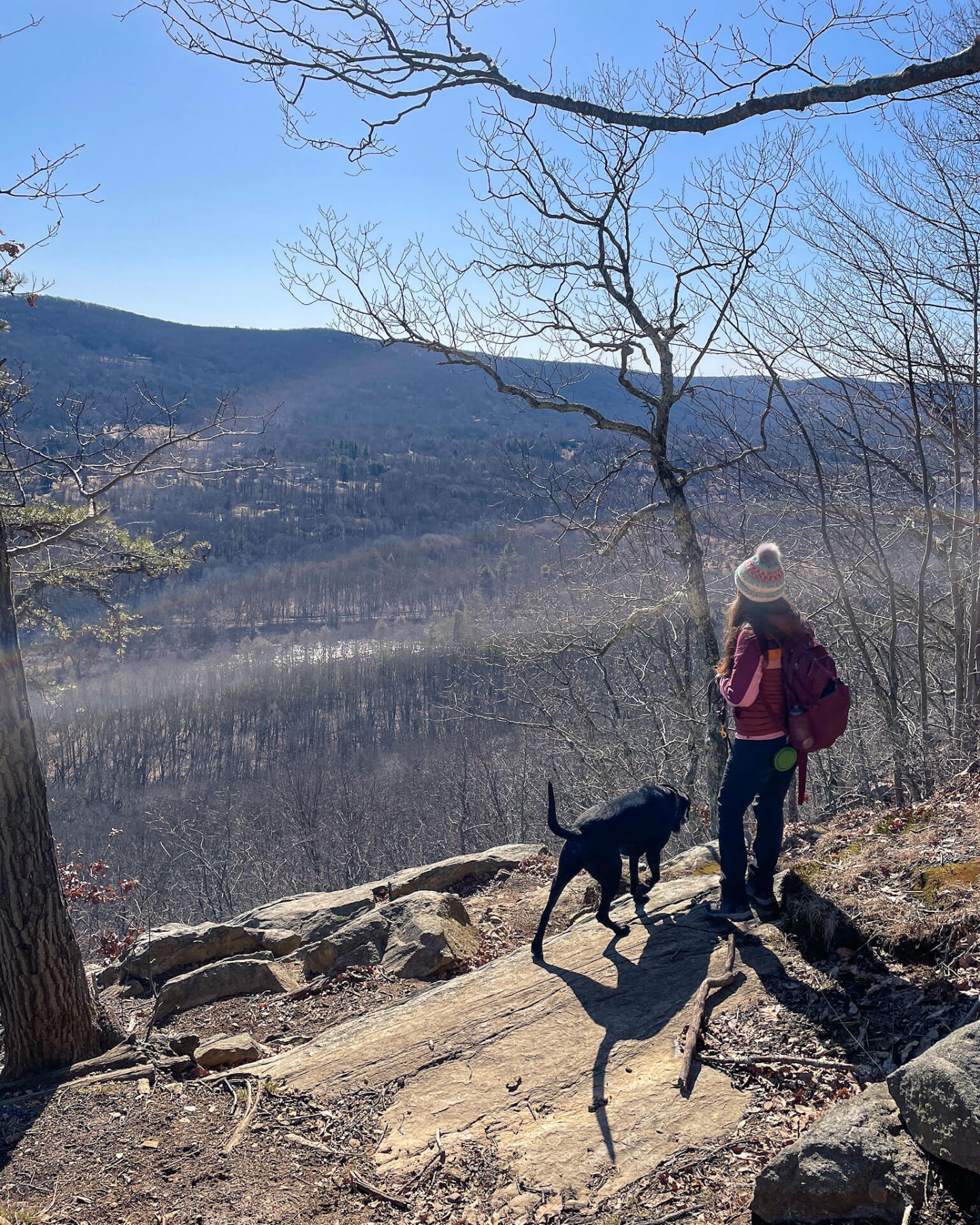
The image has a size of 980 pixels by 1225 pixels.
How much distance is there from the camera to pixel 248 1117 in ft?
13.6

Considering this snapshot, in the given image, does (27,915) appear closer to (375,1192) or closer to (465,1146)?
(375,1192)

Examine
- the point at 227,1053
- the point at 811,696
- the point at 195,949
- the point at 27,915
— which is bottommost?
the point at 195,949

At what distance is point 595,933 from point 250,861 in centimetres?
3960

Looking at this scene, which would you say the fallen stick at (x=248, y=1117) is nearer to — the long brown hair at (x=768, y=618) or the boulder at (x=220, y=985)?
the boulder at (x=220, y=985)

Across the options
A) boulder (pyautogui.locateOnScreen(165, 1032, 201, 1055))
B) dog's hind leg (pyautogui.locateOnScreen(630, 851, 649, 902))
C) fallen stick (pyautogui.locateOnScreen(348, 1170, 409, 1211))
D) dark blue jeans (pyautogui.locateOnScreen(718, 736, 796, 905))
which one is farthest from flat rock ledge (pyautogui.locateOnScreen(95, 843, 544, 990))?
dark blue jeans (pyautogui.locateOnScreen(718, 736, 796, 905))

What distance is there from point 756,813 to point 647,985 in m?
1.10

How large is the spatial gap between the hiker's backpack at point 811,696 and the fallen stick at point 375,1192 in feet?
8.92

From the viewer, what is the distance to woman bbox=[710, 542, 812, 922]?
4211 mm

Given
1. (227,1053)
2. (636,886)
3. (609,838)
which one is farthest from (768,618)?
(227,1053)

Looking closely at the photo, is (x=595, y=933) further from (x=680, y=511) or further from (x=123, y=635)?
(x=123, y=635)

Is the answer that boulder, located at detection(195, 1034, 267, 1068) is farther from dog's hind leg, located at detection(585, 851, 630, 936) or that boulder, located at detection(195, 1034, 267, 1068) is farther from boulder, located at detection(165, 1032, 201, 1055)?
dog's hind leg, located at detection(585, 851, 630, 936)

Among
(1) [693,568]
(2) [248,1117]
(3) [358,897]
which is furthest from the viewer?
(1) [693,568]

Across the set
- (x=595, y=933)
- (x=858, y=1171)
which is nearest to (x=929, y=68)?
(x=858, y=1171)

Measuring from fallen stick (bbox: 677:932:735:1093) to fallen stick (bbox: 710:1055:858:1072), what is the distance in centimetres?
10
